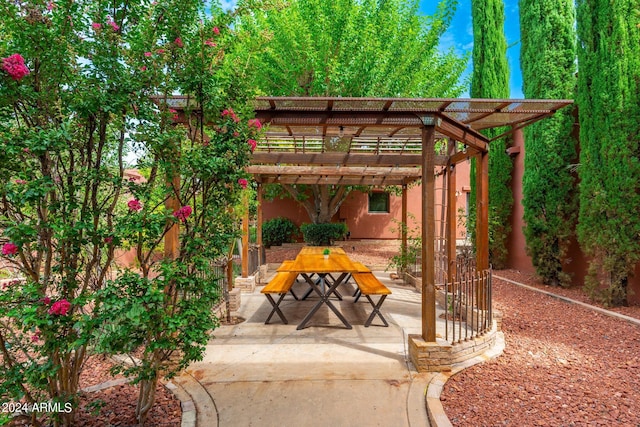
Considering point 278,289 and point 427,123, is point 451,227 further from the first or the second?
point 278,289

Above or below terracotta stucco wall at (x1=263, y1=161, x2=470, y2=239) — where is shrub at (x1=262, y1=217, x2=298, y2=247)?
below

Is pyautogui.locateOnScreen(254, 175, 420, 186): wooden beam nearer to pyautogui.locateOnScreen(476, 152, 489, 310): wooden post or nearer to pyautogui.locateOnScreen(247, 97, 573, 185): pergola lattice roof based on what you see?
pyautogui.locateOnScreen(247, 97, 573, 185): pergola lattice roof

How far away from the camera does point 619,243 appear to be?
5797mm

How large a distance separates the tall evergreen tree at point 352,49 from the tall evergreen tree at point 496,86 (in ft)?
5.55

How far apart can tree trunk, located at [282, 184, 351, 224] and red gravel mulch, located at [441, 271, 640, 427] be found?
8.84 m

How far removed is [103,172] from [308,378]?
2.57 meters

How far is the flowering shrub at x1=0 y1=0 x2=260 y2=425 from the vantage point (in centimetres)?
206

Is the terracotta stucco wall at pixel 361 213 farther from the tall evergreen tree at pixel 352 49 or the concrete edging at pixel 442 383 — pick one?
the concrete edging at pixel 442 383

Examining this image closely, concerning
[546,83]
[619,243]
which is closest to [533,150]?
[546,83]

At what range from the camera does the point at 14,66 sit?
6.32ft

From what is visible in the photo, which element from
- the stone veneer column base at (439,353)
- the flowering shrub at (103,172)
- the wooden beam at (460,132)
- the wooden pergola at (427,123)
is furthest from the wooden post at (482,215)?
the flowering shrub at (103,172)

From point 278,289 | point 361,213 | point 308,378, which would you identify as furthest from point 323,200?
point 308,378

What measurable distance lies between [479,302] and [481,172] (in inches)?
70.7

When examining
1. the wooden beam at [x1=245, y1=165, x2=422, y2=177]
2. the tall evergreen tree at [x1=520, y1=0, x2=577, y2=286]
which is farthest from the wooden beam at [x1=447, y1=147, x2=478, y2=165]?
the tall evergreen tree at [x1=520, y1=0, x2=577, y2=286]
